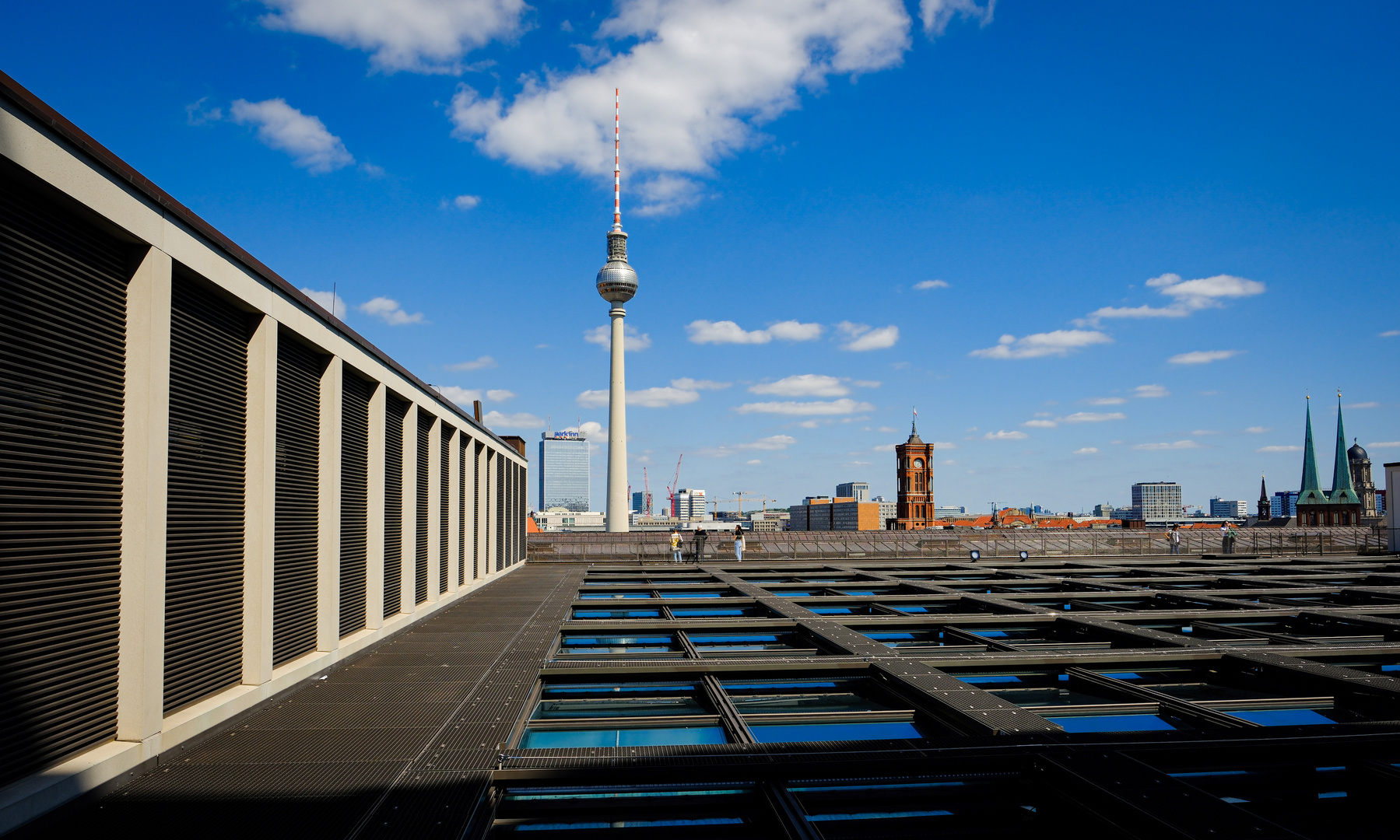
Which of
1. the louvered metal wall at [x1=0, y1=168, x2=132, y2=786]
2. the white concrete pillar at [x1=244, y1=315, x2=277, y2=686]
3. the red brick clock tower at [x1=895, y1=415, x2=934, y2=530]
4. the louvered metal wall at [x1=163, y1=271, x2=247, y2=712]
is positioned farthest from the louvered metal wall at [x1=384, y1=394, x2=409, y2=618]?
the red brick clock tower at [x1=895, y1=415, x2=934, y2=530]

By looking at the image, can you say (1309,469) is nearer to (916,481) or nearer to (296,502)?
(916,481)

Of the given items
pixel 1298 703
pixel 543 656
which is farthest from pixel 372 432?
pixel 1298 703

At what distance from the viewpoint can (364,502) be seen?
47.9 ft

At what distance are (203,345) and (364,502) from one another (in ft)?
20.0

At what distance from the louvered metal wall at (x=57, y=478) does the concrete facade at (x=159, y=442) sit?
12 cm

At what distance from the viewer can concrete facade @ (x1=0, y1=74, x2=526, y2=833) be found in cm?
638

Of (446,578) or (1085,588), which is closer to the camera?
(446,578)

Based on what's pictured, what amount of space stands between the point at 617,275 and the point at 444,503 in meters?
76.5

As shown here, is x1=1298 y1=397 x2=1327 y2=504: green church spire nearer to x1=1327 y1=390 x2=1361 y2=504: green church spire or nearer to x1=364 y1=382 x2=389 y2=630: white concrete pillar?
x1=1327 y1=390 x2=1361 y2=504: green church spire

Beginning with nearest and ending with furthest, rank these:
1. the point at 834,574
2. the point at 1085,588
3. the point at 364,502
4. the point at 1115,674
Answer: the point at 1115,674 → the point at 364,502 → the point at 1085,588 → the point at 834,574

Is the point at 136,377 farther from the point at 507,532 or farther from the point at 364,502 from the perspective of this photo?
the point at 507,532

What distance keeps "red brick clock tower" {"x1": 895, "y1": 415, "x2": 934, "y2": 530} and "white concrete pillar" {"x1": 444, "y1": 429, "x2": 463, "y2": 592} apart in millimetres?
96219

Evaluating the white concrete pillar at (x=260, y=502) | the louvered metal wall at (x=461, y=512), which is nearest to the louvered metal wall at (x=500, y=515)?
the louvered metal wall at (x=461, y=512)

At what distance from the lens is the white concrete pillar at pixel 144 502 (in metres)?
7.35
